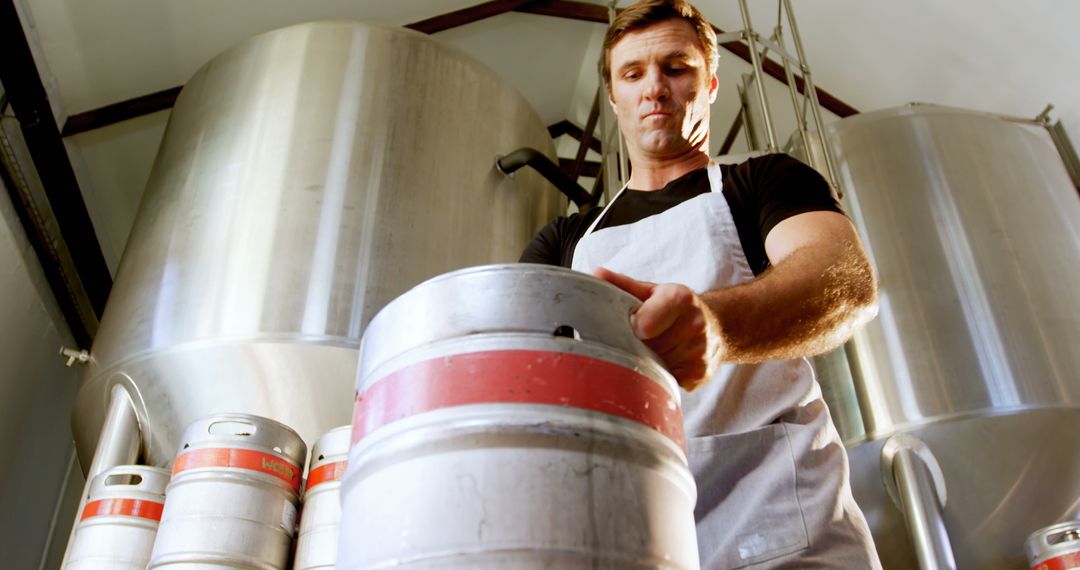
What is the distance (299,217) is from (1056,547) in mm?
1672

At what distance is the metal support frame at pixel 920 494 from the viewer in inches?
70.2

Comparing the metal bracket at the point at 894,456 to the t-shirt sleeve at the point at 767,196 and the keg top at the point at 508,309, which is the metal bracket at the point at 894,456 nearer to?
the t-shirt sleeve at the point at 767,196

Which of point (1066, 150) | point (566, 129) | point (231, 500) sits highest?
point (566, 129)

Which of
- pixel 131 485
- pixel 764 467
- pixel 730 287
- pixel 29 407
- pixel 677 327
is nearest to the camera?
pixel 677 327

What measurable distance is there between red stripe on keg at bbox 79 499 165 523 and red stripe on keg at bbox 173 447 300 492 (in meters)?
0.19

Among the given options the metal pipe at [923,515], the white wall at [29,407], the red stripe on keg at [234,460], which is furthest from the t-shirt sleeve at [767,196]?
the white wall at [29,407]

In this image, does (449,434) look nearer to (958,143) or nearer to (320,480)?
(320,480)

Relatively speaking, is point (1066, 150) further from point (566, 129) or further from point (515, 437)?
point (515, 437)

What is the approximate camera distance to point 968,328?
6.77 feet

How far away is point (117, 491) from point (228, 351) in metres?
0.32

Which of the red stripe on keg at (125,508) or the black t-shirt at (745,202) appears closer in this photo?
the black t-shirt at (745,202)

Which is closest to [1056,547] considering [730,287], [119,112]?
[730,287]

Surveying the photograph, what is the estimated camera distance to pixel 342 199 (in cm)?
193

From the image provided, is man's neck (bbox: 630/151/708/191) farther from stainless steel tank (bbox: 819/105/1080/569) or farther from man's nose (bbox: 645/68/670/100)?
stainless steel tank (bbox: 819/105/1080/569)
